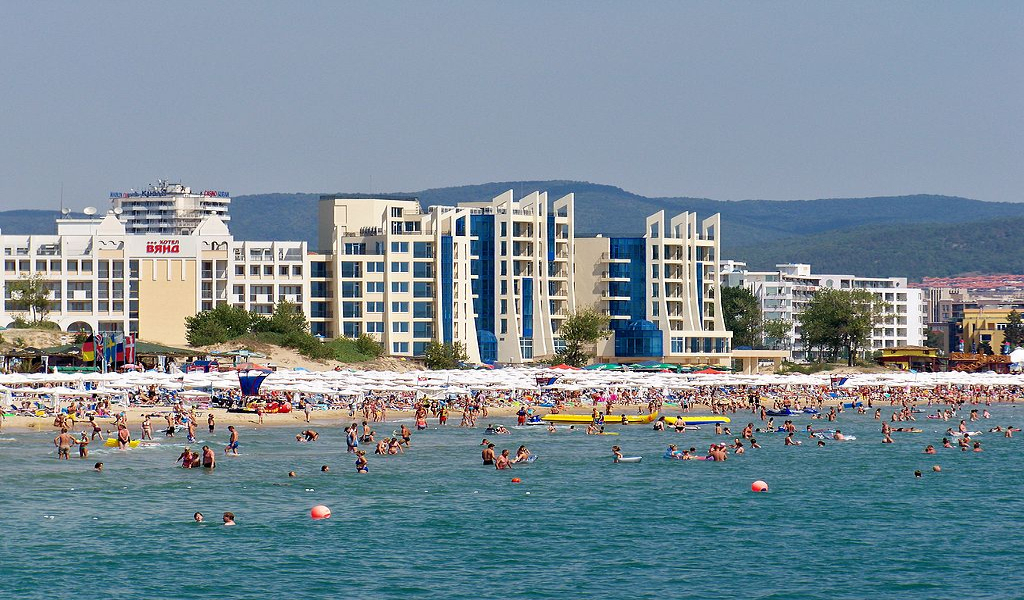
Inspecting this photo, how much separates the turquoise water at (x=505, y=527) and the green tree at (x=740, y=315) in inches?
4463

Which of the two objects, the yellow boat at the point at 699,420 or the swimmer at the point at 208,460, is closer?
the swimmer at the point at 208,460

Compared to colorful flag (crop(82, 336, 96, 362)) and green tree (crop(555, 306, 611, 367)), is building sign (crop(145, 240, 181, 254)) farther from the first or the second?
colorful flag (crop(82, 336, 96, 362))

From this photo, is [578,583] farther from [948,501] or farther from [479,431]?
[479,431]

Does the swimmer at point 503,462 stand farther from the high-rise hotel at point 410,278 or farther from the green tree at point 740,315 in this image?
the green tree at point 740,315

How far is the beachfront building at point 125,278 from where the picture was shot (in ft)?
467

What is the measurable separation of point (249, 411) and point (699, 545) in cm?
4770

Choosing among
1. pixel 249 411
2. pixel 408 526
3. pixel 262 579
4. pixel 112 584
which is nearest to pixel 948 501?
pixel 408 526

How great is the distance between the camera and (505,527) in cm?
5300

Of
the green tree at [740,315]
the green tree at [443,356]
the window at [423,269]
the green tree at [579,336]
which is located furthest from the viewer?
the green tree at [740,315]

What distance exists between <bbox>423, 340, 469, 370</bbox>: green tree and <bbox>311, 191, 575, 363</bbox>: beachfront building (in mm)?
3728

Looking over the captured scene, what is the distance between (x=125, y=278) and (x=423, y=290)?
27222mm

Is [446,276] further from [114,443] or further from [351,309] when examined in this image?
[114,443]

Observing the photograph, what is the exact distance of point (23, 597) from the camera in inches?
1615

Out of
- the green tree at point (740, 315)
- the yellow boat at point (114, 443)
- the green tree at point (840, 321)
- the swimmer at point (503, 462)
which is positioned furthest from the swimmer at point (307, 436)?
the green tree at point (740, 315)
